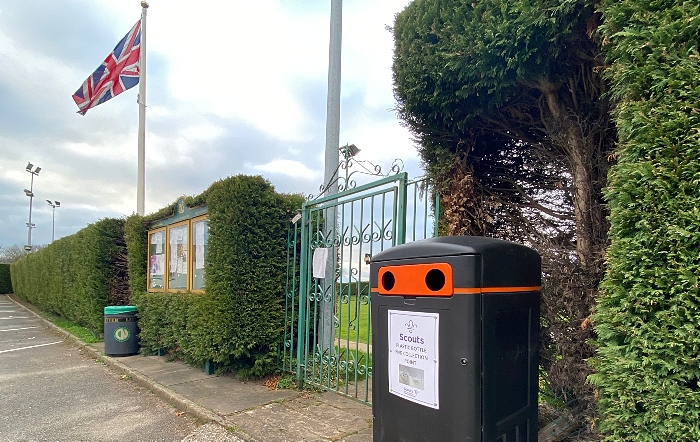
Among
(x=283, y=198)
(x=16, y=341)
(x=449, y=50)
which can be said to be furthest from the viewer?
(x=16, y=341)

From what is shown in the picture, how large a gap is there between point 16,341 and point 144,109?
264 inches

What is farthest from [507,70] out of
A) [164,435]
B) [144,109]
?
[144,109]

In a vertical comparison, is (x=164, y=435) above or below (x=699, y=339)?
below

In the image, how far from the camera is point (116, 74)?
1238 centimetres

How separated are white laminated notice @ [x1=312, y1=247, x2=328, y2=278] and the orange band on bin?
229cm

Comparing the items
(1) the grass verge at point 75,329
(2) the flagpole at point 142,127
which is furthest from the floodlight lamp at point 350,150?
(2) the flagpole at point 142,127

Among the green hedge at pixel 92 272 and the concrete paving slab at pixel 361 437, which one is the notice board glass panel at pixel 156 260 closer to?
the green hedge at pixel 92 272

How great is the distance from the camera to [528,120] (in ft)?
10.3

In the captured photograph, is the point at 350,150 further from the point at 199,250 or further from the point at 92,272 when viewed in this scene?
the point at 92,272

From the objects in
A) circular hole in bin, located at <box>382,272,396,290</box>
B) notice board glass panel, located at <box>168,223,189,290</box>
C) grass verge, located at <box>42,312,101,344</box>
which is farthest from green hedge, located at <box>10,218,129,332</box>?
circular hole in bin, located at <box>382,272,396,290</box>

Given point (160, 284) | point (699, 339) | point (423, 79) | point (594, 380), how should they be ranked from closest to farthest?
point (699, 339), point (594, 380), point (423, 79), point (160, 284)

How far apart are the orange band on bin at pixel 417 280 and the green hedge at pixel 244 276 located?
3293 millimetres

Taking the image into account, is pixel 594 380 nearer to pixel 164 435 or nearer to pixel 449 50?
pixel 449 50

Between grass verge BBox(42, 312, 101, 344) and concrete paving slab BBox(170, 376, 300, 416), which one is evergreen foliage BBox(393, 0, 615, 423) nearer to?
concrete paving slab BBox(170, 376, 300, 416)
